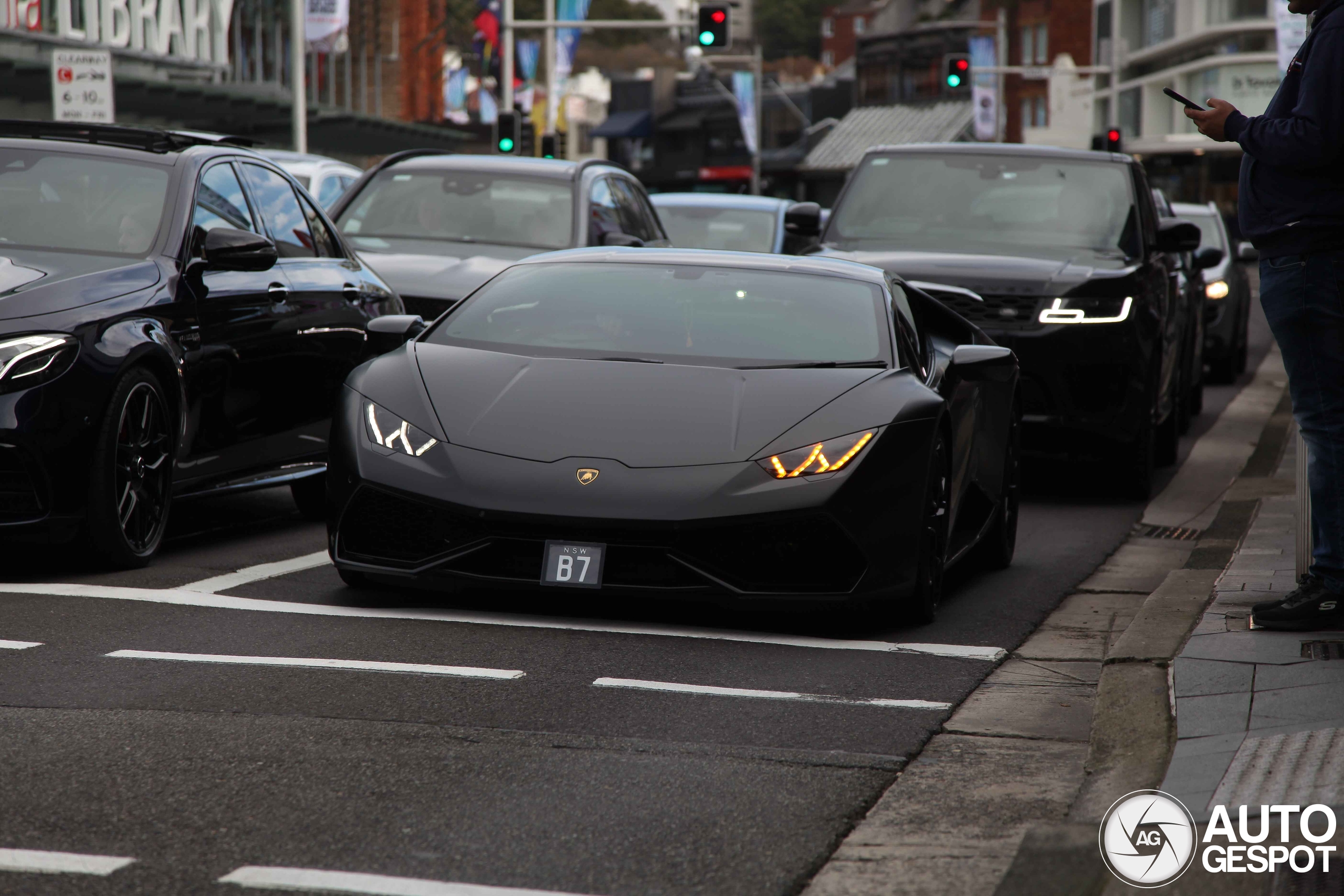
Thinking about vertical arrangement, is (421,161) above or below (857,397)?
above

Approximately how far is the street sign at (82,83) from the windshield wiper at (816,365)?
1267 centimetres

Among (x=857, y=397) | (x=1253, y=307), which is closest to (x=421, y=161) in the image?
(x=857, y=397)

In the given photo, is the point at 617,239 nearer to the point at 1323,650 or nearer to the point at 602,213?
the point at 602,213

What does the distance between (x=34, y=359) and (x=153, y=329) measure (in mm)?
641

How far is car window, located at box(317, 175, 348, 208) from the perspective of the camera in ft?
53.6

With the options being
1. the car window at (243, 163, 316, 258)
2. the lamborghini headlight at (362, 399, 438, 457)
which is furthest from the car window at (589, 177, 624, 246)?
the lamborghini headlight at (362, 399, 438, 457)

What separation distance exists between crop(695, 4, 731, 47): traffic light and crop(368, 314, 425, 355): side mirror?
86.6 ft

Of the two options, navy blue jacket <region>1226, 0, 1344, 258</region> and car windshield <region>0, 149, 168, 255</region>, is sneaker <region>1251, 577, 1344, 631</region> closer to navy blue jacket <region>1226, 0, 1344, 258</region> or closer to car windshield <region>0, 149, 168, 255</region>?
navy blue jacket <region>1226, 0, 1344, 258</region>

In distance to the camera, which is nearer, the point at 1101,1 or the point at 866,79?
the point at 1101,1

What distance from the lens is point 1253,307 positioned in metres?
42.1

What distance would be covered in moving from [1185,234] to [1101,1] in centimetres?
8690

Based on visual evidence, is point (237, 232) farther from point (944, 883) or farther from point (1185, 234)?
point (1185, 234)

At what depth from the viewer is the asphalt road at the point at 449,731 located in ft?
12.5

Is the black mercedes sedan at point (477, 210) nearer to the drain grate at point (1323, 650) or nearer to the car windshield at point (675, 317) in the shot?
the car windshield at point (675, 317)
